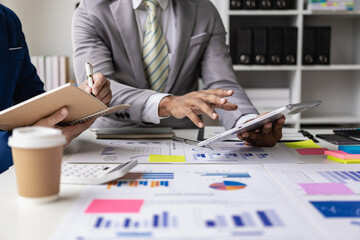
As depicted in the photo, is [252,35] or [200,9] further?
[252,35]

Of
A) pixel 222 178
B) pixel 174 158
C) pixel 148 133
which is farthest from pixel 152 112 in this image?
pixel 222 178

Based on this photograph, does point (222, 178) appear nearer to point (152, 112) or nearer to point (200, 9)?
point (152, 112)

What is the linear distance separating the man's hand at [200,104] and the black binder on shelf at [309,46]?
1820mm

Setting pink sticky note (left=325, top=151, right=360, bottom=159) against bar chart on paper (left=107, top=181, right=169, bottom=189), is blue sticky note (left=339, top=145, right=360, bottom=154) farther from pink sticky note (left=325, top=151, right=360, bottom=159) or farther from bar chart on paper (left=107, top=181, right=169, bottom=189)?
bar chart on paper (left=107, top=181, right=169, bottom=189)

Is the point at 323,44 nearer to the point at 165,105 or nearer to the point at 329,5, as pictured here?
the point at 329,5

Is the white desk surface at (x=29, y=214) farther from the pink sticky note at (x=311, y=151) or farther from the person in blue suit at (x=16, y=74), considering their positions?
the pink sticky note at (x=311, y=151)

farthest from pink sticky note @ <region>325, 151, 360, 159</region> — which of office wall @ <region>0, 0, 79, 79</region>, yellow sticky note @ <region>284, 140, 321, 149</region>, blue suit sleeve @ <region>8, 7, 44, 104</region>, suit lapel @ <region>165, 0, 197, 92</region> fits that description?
office wall @ <region>0, 0, 79, 79</region>

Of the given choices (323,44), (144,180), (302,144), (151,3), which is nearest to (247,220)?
(144,180)

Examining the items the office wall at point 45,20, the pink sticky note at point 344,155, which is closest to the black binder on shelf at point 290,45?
the office wall at point 45,20

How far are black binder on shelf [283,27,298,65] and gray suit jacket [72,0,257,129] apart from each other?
1.14 metres

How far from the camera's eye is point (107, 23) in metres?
1.50

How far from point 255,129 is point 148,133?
39cm

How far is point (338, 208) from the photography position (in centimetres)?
62

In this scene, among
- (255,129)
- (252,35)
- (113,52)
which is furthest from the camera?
(252,35)
